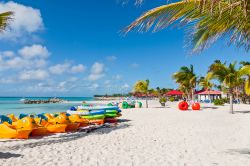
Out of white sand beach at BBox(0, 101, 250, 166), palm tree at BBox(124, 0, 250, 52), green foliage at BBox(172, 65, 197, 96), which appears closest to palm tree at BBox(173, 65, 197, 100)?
green foliage at BBox(172, 65, 197, 96)

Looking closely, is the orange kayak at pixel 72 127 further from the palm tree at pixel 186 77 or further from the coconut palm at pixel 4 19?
the palm tree at pixel 186 77

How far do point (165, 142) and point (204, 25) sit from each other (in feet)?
16.9

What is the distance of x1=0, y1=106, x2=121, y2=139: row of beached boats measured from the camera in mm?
9867

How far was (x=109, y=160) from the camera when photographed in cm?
669

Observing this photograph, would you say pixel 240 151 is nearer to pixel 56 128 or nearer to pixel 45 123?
pixel 56 128

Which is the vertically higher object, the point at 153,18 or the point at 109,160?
the point at 153,18

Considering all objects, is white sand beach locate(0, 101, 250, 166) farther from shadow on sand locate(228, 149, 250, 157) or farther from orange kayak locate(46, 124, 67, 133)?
orange kayak locate(46, 124, 67, 133)

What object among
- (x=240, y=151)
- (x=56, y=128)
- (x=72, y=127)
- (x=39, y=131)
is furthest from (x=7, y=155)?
(x=240, y=151)

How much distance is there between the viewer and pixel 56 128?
11312 mm

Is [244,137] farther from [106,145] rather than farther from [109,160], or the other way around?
[109,160]

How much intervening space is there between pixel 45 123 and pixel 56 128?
2.52ft

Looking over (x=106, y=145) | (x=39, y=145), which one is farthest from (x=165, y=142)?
(x=39, y=145)

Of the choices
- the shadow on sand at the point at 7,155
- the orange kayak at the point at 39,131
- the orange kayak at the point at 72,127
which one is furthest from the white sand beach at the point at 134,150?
the orange kayak at the point at 72,127

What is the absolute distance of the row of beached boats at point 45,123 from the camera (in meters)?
9.87
